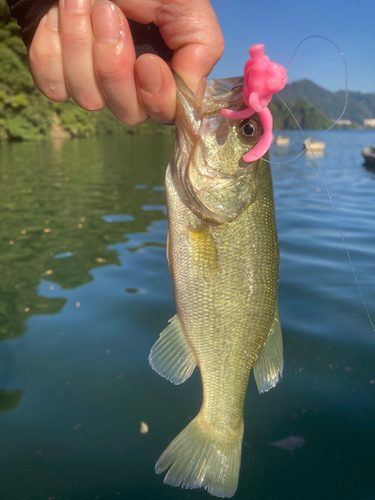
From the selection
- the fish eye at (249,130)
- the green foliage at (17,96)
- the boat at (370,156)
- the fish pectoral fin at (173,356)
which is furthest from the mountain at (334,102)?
the green foliage at (17,96)

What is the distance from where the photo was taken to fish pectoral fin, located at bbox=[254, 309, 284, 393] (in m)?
2.45

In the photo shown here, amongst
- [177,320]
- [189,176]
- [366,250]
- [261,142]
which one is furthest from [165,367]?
[366,250]

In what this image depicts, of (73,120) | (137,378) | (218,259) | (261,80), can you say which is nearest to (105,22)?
(261,80)

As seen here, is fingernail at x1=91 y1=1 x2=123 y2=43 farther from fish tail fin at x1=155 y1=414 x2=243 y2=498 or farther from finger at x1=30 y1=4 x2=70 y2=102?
fish tail fin at x1=155 y1=414 x2=243 y2=498

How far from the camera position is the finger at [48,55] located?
1.94 m

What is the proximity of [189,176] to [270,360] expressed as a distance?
3.93ft

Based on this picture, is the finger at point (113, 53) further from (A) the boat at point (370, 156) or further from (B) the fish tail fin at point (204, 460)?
(A) the boat at point (370, 156)

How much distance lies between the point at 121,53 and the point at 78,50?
21cm

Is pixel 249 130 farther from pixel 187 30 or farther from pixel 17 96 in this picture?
pixel 17 96

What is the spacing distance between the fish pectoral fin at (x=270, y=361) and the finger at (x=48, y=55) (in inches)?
69.5

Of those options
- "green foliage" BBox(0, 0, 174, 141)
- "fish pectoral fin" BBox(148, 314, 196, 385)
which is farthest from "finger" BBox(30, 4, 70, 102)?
"green foliage" BBox(0, 0, 174, 141)

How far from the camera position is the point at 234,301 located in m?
2.30

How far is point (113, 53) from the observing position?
1896mm

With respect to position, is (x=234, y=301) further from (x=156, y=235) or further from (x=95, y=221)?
(x=95, y=221)
